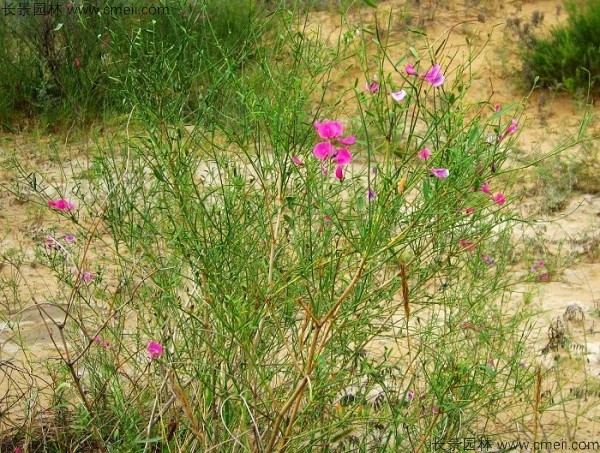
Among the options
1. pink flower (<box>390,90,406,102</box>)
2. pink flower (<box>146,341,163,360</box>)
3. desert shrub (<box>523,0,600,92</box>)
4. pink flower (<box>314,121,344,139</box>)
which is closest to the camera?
pink flower (<box>390,90,406,102</box>)

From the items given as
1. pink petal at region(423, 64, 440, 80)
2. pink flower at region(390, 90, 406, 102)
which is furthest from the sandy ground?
pink flower at region(390, 90, 406, 102)

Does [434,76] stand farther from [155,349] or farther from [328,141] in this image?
[155,349]

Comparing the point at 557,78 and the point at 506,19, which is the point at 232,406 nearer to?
the point at 557,78

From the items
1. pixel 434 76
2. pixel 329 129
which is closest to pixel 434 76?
pixel 434 76

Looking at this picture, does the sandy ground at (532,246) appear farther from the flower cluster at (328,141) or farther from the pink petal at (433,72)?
the flower cluster at (328,141)

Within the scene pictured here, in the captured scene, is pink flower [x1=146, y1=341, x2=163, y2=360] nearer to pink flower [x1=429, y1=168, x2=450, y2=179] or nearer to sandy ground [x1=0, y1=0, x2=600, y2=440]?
sandy ground [x1=0, y1=0, x2=600, y2=440]
